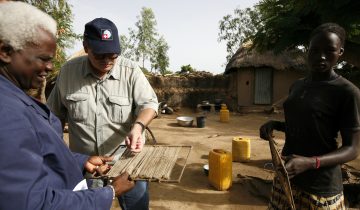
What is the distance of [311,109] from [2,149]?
5.84 feet

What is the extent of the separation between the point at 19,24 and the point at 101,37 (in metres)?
1.04

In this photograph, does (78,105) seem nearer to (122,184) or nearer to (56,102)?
(56,102)

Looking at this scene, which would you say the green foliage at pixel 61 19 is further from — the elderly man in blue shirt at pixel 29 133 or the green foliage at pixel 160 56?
the green foliage at pixel 160 56

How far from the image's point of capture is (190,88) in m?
17.7

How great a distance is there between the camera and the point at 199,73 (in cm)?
1831

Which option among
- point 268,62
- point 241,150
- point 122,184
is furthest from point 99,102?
point 268,62

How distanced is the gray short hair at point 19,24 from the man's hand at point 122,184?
0.82m

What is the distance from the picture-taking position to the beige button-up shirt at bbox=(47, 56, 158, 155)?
7.66 ft

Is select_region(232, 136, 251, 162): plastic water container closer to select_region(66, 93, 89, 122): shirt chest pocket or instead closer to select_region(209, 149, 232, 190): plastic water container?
select_region(209, 149, 232, 190): plastic water container

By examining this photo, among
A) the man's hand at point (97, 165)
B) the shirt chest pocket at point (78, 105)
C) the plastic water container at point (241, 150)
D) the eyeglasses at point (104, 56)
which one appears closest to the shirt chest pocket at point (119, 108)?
the shirt chest pocket at point (78, 105)

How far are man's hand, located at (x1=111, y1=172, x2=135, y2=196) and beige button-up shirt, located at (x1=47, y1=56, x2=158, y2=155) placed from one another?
32.5 inches

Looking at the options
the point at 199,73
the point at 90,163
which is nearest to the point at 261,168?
the point at 90,163

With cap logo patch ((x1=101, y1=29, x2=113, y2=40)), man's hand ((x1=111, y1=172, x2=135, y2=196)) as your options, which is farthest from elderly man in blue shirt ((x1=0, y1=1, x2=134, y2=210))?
cap logo patch ((x1=101, y1=29, x2=113, y2=40))

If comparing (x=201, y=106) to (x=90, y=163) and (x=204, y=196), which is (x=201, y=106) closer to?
(x=204, y=196)
